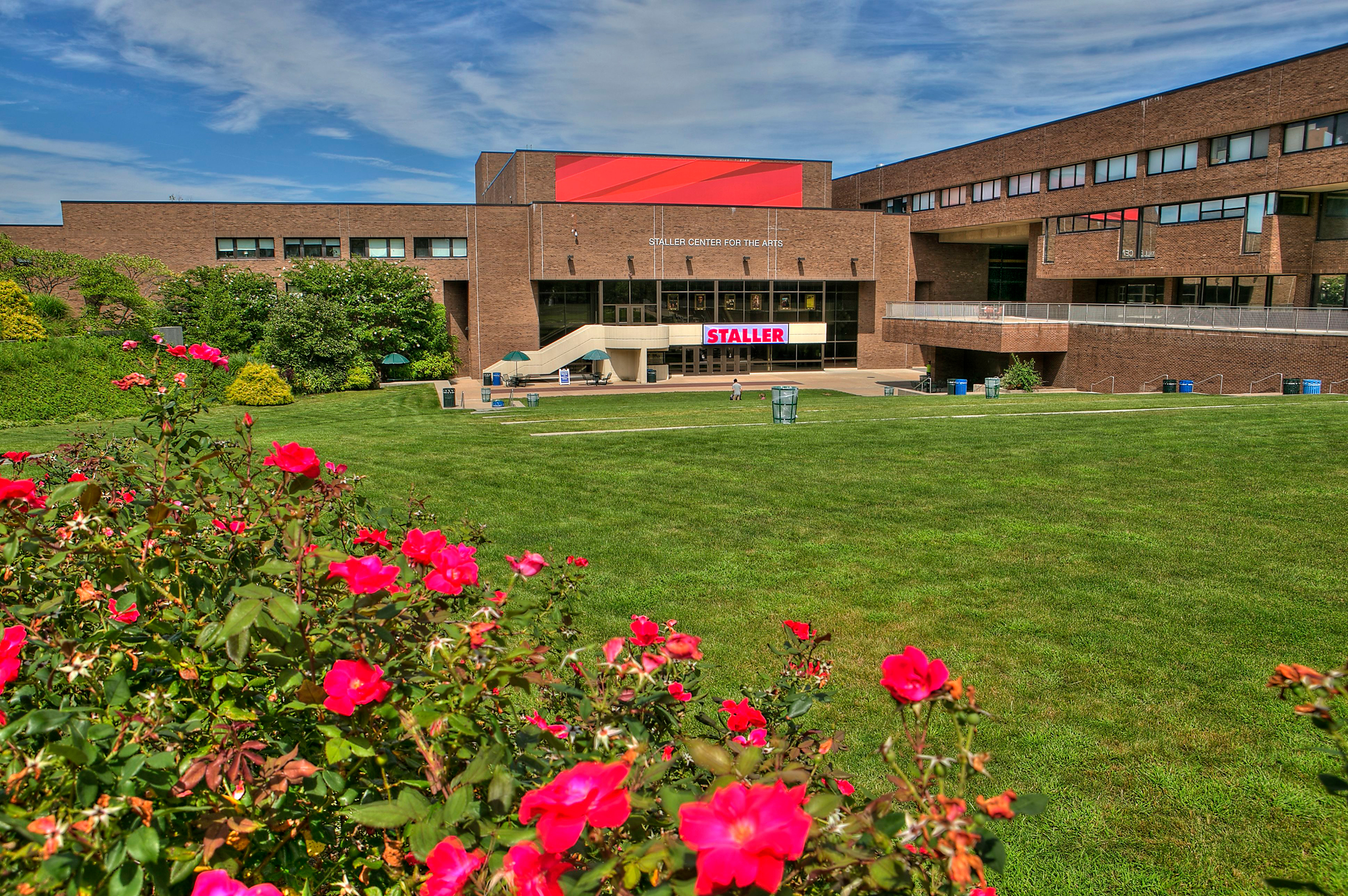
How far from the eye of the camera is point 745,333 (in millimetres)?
55938

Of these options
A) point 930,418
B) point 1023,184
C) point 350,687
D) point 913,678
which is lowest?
point 930,418

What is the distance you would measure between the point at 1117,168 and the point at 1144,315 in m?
11.2

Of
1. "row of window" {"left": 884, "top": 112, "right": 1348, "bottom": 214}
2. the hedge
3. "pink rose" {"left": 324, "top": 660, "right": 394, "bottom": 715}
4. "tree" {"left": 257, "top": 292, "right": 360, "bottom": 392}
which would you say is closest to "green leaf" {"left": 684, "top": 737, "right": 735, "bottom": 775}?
"pink rose" {"left": 324, "top": 660, "right": 394, "bottom": 715}

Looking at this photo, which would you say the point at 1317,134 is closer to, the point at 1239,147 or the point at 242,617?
the point at 1239,147

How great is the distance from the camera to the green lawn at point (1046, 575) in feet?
15.3

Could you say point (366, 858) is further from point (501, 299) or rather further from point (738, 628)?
point (501, 299)

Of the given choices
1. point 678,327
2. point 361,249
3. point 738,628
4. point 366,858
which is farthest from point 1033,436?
point 361,249

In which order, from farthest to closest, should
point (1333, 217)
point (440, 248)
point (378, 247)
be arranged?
point (440, 248) < point (378, 247) < point (1333, 217)

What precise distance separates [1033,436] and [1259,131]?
103 ft

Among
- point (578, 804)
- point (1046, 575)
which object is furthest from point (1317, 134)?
point (578, 804)

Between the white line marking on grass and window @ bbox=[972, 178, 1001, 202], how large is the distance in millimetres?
35825

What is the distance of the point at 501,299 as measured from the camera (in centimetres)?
5353

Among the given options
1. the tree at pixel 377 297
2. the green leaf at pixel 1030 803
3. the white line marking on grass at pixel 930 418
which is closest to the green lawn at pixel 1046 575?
the white line marking on grass at pixel 930 418

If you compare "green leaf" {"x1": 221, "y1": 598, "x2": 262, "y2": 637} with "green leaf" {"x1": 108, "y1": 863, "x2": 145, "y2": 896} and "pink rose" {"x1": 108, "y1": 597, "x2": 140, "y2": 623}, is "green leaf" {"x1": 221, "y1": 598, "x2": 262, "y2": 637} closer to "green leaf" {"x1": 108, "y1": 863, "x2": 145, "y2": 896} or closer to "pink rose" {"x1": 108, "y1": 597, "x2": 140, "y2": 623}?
"green leaf" {"x1": 108, "y1": 863, "x2": 145, "y2": 896}
